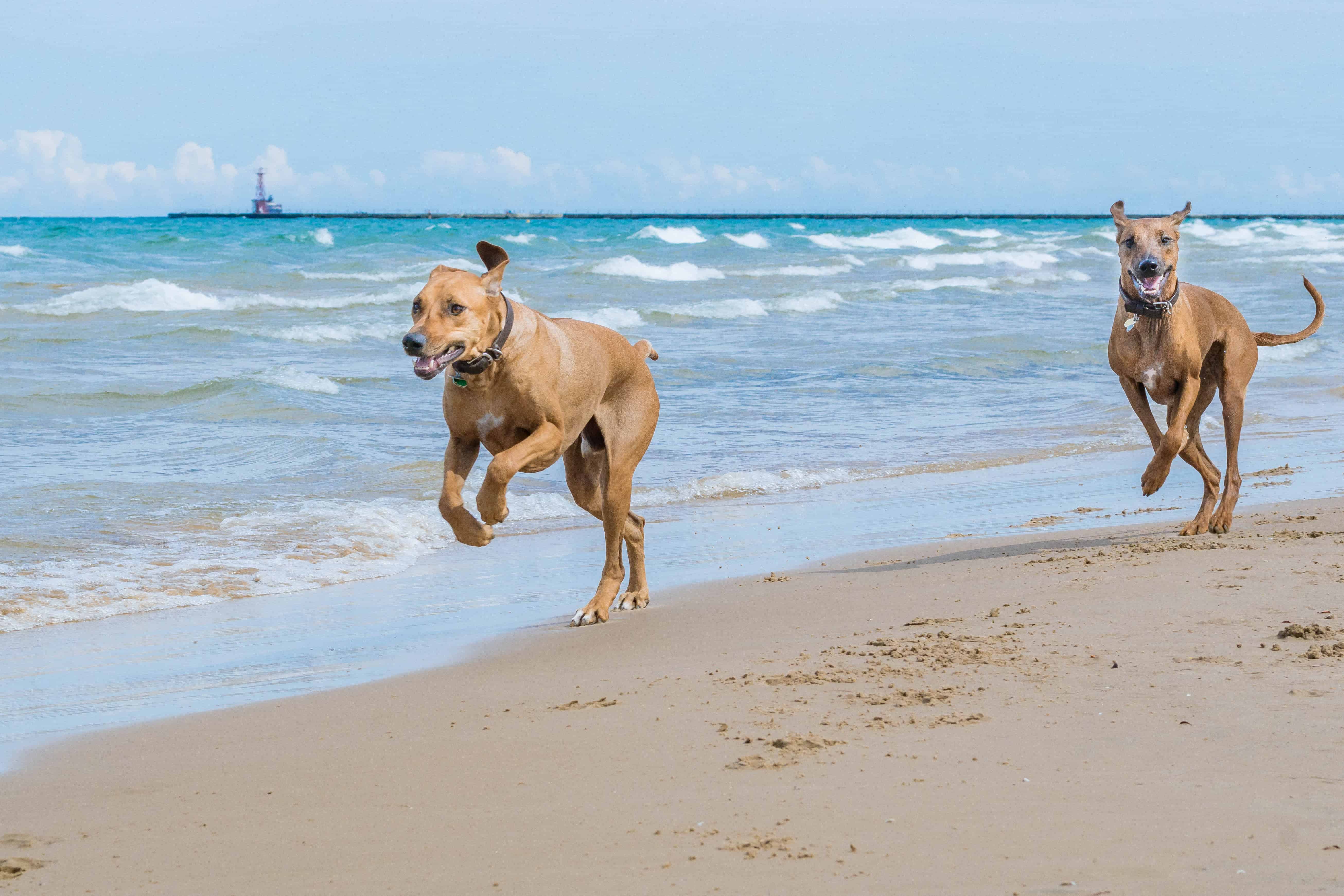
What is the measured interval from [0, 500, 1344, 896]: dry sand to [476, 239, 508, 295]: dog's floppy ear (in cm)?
143

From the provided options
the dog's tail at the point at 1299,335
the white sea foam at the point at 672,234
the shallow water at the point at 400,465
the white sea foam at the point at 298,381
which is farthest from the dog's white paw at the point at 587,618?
the white sea foam at the point at 672,234

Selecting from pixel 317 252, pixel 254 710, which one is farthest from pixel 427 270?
pixel 254 710

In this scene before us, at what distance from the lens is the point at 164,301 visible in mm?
27609

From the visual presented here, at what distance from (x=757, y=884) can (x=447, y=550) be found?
5.99m

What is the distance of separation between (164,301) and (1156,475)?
79.2 ft

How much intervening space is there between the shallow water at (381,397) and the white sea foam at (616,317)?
0.08 meters

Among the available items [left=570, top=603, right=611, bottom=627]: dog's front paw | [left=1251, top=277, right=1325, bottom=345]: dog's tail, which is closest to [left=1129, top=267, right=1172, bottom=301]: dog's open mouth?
[left=1251, top=277, right=1325, bottom=345]: dog's tail

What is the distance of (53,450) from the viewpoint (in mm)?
11836

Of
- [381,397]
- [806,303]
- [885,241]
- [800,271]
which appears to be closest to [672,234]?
[885,241]

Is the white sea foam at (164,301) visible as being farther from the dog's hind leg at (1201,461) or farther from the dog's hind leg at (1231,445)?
the dog's hind leg at (1231,445)

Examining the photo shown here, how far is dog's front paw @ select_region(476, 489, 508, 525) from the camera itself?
18.0ft

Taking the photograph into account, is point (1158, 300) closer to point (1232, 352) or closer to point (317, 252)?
point (1232, 352)

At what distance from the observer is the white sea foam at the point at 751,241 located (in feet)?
197

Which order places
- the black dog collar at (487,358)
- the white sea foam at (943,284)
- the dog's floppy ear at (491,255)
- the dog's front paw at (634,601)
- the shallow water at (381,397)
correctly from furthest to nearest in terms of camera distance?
the white sea foam at (943,284)
the shallow water at (381,397)
the dog's front paw at (634,601)
the dog's floppy ear at (491,255)
the black dog collar at (487,358)
